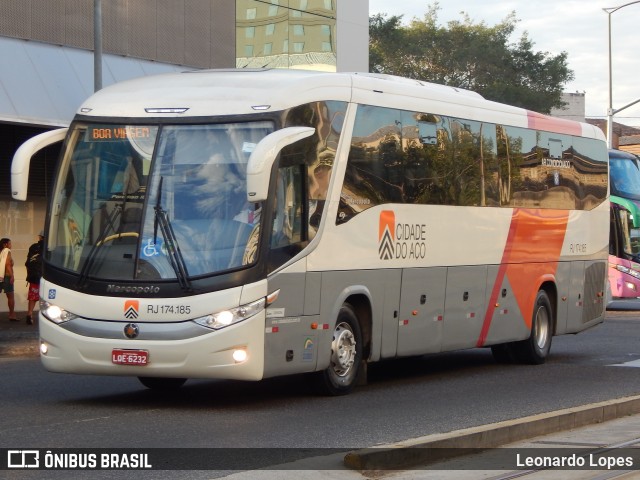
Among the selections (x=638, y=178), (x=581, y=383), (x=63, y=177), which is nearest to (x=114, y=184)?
(x=63, y=177)

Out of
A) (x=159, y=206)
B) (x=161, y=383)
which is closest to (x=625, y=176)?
(x=161, y=383)

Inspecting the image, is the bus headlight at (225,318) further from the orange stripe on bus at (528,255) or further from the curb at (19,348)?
the curb at (19,348)

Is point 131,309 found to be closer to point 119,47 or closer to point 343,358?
point 343,358

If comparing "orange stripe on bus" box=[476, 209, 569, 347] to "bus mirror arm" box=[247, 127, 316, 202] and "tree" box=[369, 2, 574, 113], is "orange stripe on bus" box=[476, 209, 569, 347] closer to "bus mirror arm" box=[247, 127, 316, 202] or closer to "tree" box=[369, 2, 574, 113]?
"bus mirror arm" box=[247, 127, 316, 202]

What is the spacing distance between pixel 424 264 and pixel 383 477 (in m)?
7.21

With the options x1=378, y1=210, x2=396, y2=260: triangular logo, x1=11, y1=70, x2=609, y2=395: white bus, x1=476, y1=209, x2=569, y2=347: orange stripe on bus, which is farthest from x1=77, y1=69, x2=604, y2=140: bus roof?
x1=476, y1=209, x2=569, y2=347: orange stripe on bus

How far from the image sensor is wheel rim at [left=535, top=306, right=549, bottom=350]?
19.1 meters

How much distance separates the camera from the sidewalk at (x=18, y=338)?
20.6 meters

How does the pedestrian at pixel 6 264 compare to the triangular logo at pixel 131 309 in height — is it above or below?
below

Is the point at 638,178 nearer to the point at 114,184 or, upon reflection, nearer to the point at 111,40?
the point at 111,40

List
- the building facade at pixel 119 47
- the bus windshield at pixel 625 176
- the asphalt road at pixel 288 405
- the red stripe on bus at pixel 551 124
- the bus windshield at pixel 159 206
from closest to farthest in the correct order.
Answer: the asphalt road at pixel 288 405
the bus windshield at pixel 159 206
the red stripe on bus at pixel 551 124
the building facade at pixel 119 47
the bus windshield at pixel 625 176

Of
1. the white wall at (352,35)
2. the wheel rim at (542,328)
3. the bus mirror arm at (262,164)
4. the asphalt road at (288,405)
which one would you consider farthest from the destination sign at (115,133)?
the white wall at (352,35)

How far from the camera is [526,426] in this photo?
34.7ft

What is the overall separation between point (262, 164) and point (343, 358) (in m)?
2.98
